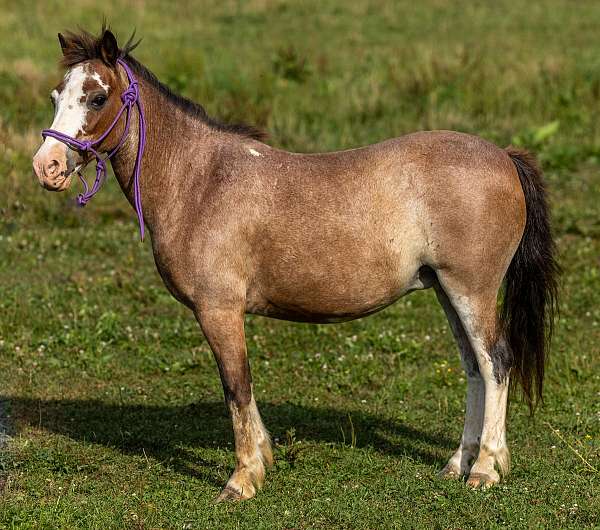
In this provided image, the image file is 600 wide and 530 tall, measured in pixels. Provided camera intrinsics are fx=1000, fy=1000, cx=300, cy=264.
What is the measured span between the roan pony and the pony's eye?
0.02 metres

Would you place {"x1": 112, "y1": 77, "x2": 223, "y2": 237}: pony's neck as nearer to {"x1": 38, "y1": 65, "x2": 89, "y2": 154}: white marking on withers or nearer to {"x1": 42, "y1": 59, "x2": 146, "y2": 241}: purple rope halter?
{"x1": 42, "y1": 59, "x2": 146, "y2": 241}: purple rope halter

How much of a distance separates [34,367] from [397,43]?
1406 cm

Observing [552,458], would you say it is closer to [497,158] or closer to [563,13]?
[497,158]

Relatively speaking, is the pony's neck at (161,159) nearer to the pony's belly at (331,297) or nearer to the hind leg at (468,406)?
the pony's belly at (331,297)

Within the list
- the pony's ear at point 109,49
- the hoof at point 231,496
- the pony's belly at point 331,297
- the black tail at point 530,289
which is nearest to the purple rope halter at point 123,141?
the pony's ear at point 109,49

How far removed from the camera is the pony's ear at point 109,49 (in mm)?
5762

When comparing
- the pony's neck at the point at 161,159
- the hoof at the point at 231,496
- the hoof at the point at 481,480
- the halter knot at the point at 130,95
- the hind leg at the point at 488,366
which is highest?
the halter knot at the point at 130,95

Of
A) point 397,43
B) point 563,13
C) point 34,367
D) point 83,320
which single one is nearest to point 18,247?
point 83,320

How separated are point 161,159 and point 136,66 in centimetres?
59

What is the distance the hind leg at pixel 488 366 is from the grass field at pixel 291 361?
8.5 inches

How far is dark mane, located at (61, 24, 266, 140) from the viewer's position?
19.3 feet

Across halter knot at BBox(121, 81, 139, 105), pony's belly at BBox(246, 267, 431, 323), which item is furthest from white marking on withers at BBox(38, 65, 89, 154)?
pony's belly at BBox(246, 267, 431, 323)

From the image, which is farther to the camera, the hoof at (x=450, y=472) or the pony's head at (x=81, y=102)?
the hoof at (x=450, y=472)

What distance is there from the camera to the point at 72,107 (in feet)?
18.9
